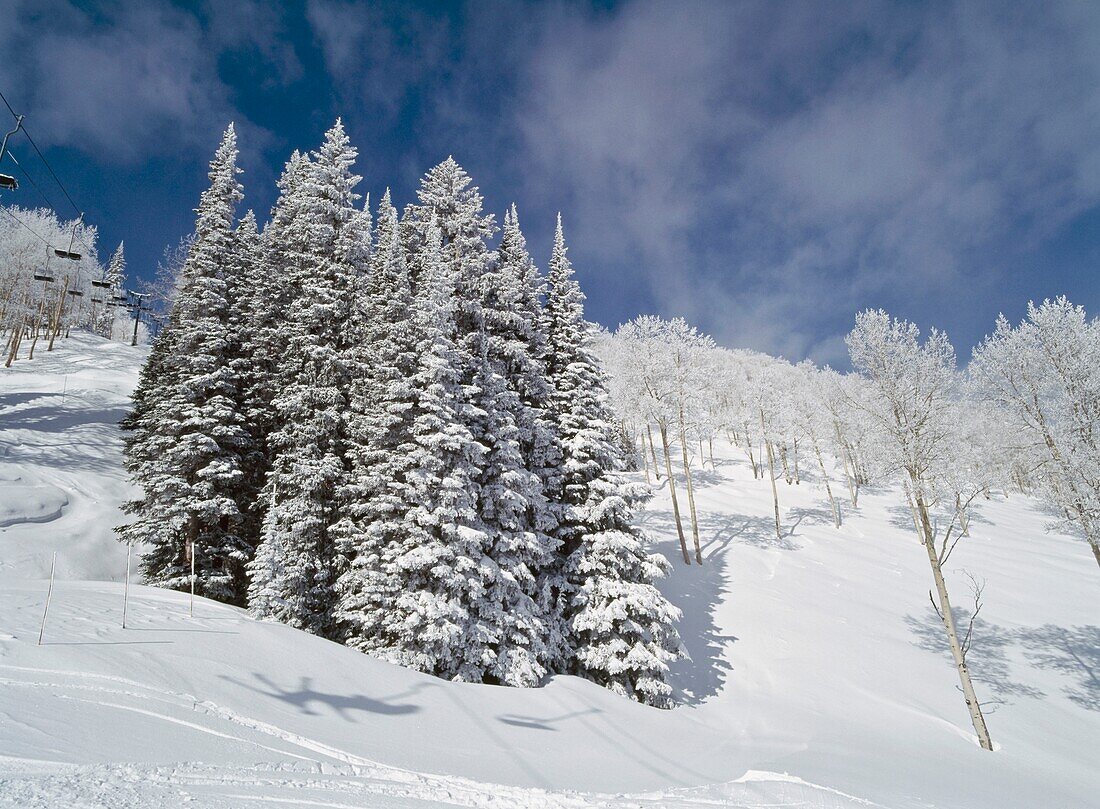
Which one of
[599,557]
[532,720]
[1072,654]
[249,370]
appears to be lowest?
[1072,654]

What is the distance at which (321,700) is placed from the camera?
27.4ft

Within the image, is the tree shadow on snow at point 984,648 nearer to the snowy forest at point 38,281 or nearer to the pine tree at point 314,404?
the pine tree at point 314,404

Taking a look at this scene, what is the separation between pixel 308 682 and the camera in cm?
896

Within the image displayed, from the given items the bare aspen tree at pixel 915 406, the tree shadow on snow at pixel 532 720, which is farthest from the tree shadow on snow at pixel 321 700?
the bare aspen tree at pixel 915 406

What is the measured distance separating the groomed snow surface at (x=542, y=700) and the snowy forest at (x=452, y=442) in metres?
2.31

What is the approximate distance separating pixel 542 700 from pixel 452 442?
7.23m

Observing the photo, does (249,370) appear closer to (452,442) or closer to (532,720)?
(452,442)

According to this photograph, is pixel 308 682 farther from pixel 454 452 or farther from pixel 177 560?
pixel 177 560

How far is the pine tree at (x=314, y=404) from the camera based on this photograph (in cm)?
1576

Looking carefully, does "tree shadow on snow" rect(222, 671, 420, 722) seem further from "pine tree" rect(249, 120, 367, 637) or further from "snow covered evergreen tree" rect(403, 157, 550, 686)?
"pine tree" rect(249, 120, 367, 637)

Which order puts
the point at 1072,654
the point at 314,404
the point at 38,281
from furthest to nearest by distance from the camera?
the point at 38,281 < the point at 1072,654 < the point at 314,404

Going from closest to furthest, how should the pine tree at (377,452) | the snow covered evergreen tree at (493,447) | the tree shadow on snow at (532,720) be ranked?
the tree shadow on snow at (532,720)
the snow covered evergreen tree at (493,447)
the pine tree at (377,452)

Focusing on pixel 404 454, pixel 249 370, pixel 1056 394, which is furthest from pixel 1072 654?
pixel 249 370

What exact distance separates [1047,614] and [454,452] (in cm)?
2956
